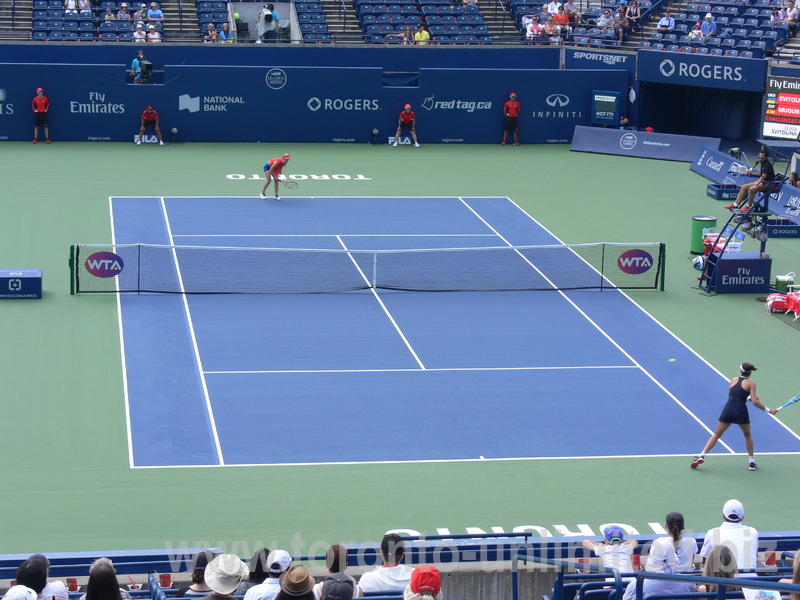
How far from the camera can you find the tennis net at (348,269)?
2373cm

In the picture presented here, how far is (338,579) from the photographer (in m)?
8.46

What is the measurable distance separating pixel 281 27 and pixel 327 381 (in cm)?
2601

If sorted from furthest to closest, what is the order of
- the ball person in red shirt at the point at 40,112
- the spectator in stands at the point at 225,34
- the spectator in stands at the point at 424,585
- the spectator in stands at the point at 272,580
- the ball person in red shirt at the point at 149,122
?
the spectator in stands at the point at 225,34 → the ball person in red shirt at the point at 149,122 → the ball person in red shirt at the point at 40,112 → the spectator in stands at the point at 272,580 → the spectator in stands at the point at 424,585

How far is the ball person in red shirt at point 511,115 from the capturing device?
39.9m

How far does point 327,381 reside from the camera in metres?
19.3

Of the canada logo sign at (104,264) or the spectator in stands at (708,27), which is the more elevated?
the spectator in stands at (708,27)

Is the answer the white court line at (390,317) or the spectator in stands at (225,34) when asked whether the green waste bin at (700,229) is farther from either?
the spectator in stands at (225,34)

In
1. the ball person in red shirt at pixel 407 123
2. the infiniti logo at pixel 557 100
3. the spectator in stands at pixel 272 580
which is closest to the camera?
the spectator in stands at pixel 272 580

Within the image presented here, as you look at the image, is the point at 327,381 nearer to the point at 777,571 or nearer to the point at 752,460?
the point at 752,460

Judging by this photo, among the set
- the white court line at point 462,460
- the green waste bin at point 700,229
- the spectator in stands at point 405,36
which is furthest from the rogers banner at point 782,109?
the white court line at point 462,460

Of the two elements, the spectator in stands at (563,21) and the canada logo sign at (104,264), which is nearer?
the canada logo sign at (104,264)

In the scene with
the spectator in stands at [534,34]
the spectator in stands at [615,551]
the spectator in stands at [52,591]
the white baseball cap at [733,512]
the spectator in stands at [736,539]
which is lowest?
the spectator in stands at [615,551]

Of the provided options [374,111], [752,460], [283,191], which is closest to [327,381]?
[752,460]

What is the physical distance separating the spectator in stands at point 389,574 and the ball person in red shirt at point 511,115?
3141cm
